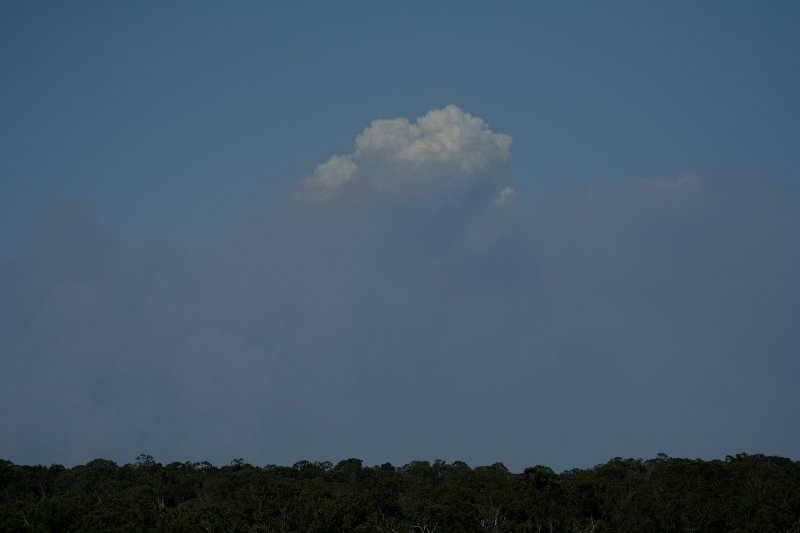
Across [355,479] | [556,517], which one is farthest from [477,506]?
[355,479]

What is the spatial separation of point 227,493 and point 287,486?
16526 mm

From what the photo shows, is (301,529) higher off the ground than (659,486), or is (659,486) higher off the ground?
(659,486)

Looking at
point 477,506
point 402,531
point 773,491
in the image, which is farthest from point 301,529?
point 773,491

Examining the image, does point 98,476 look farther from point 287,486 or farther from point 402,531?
point 402,531

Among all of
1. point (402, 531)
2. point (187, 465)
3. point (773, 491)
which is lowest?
point (402, 531)

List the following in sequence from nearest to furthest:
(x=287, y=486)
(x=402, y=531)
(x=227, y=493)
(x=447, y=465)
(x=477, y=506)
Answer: (x=402, y=531)
(x=477, y=506)
(x=287, y=486)
(x=227, y=493)
(x=447, y=465)

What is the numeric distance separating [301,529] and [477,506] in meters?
13.2

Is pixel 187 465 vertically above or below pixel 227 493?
above

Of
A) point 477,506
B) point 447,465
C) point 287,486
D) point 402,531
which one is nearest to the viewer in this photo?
point 402,531

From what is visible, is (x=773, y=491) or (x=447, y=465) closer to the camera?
(x=773, y=491)

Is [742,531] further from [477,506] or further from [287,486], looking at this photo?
[287,486]

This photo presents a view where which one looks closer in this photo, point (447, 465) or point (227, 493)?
point (227, 493)

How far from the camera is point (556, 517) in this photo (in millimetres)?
76375

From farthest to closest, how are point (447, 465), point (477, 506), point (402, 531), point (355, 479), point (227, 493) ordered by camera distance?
point (447, 465) < point (355, 479) < point (227, 493) < point (477, 506) < point (402, 531)
